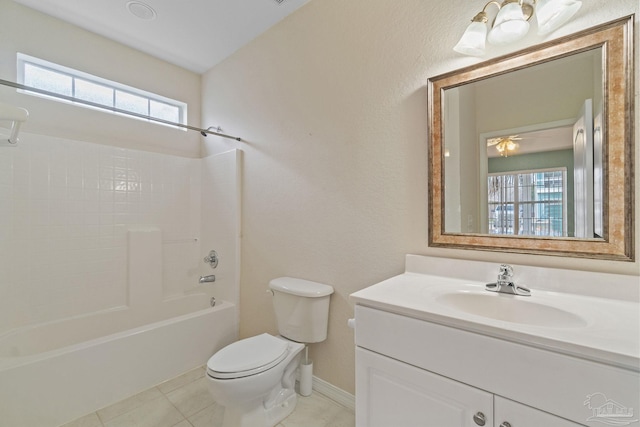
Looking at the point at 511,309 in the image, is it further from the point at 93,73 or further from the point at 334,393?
the point at 93,73

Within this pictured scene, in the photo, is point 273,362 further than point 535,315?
Yes

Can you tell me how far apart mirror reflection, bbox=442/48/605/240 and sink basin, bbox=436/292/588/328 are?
0.29m

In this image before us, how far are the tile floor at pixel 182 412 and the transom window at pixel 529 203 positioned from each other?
132cm

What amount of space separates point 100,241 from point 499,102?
276 cm

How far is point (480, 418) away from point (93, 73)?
314 cm

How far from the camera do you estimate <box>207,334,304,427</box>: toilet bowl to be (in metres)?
1.32

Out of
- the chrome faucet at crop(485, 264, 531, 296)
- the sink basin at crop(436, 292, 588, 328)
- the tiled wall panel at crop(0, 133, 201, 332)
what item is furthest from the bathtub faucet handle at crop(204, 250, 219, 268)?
the chrome faucet at crop(485, 264, 531, 296)

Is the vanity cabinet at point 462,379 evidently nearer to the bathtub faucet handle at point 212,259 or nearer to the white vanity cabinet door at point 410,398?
the white vanity cabinet door at point 410,398

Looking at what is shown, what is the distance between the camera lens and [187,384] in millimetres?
1858

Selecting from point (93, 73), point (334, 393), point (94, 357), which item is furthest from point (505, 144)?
point (93, 73)

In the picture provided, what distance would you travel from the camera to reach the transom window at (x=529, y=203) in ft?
3.42

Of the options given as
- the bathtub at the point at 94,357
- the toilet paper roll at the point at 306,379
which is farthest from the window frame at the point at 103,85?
the toilet paper roll at the point at 306,379

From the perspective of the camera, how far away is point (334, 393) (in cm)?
168

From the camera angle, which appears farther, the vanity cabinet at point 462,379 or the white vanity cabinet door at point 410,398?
the white vanity cabinet door at point 410,398
